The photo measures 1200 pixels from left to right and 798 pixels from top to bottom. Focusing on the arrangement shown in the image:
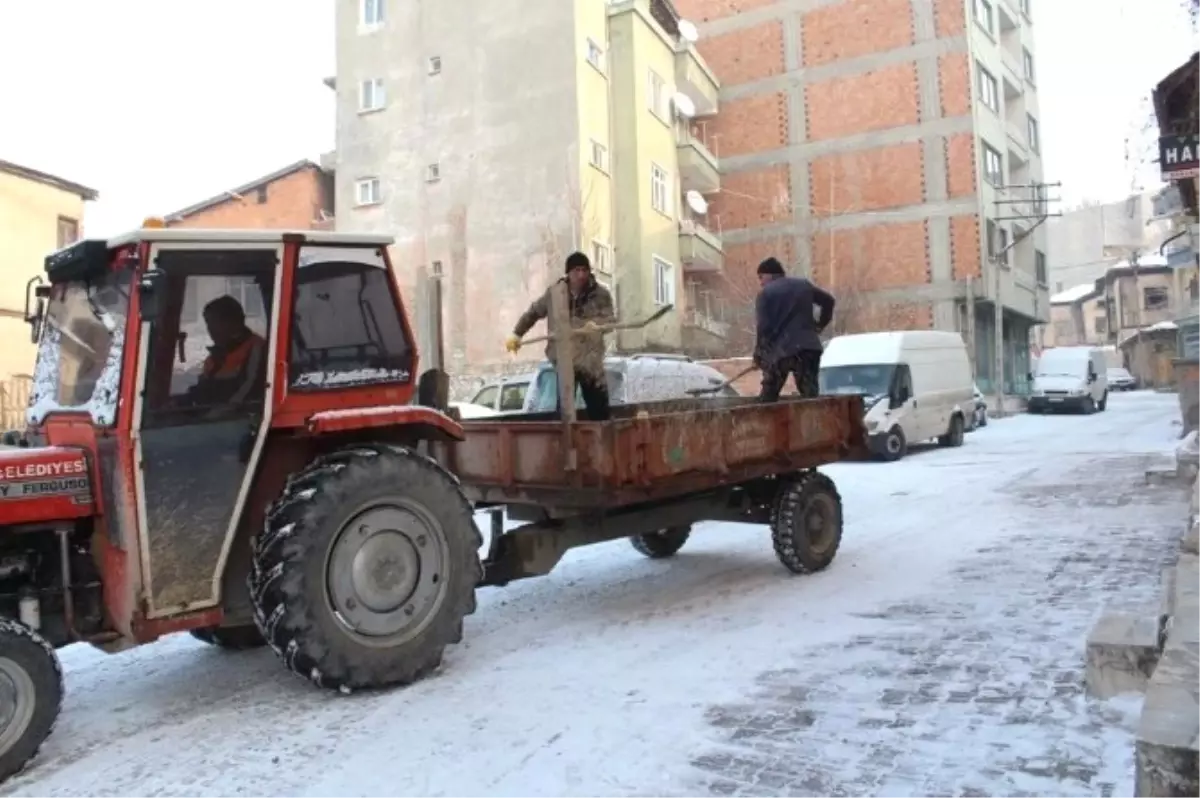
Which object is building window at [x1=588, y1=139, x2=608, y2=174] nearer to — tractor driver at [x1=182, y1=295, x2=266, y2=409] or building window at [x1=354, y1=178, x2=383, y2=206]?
building window at [x1=354, y1=178, x2=383, y2=206]

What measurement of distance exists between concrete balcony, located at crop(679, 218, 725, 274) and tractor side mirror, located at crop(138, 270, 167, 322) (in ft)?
92.2

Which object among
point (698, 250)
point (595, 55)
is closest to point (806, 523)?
point (595, 55)

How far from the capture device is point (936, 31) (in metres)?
33.2

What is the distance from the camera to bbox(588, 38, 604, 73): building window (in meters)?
27.2

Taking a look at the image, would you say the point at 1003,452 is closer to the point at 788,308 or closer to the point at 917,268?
the point at 788,308

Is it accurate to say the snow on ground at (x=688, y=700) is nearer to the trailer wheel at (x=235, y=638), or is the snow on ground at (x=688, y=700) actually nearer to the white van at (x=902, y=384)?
the trailer wheel at (x=235, y=638)

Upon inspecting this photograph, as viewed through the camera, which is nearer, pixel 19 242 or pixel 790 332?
pixel 790 332

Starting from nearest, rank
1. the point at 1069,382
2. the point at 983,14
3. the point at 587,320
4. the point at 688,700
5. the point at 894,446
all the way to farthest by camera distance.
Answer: the point at 688,700 → the point at 587,320 → the point at 894,446 → the point at 1069,382 → the point at 983,14

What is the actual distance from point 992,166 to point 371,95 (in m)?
22.5

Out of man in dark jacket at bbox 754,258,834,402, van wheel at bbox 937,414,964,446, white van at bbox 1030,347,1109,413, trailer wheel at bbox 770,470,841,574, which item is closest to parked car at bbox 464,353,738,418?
man in dark jacket at bbox 754,258,834,402

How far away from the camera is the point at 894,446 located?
17219mm

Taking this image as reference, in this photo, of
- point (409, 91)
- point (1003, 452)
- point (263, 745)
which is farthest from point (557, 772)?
point (409, 91)

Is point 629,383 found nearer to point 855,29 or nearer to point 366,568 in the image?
point 366,568

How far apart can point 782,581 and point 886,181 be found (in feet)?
99.4
